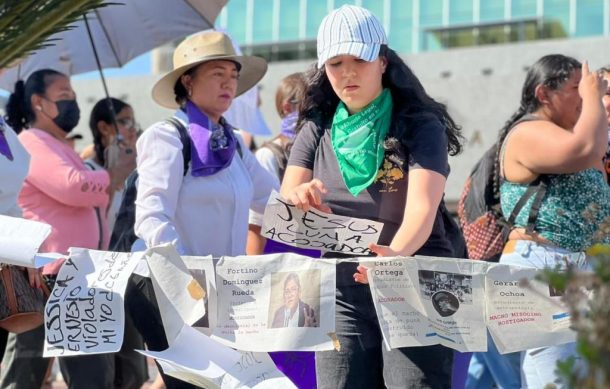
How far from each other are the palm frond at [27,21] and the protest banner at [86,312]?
1590mm

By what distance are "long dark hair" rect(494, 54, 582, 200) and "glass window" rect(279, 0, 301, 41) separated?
26830 mm

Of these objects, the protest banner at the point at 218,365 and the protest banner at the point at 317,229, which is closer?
the protest banner at the point at 317,229

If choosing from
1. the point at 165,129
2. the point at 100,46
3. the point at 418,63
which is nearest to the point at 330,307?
the point at 165,129

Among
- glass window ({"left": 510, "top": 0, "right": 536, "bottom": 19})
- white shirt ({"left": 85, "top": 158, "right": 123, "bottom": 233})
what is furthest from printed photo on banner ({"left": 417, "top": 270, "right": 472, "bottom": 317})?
glass window ({"left": 510, "top": 0, "right": 536, "bottom": 19})

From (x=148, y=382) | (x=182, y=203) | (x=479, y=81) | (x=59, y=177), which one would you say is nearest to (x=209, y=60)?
(x=182, y=203)

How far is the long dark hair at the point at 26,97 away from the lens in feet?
20.1

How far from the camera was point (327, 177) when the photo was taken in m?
4.08

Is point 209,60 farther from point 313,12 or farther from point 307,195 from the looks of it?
point 313,12

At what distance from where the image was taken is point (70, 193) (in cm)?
574

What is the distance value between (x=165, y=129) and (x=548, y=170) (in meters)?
1.73

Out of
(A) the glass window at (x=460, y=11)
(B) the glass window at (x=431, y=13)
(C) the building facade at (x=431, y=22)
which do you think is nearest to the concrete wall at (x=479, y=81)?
(C) the building facade at (x=431, y=22)

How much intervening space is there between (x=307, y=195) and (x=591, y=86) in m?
1.82

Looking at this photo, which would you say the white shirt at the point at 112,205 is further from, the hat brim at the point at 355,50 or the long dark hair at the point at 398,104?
the hat brim at the point at 355,50

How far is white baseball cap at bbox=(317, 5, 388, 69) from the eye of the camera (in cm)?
393
